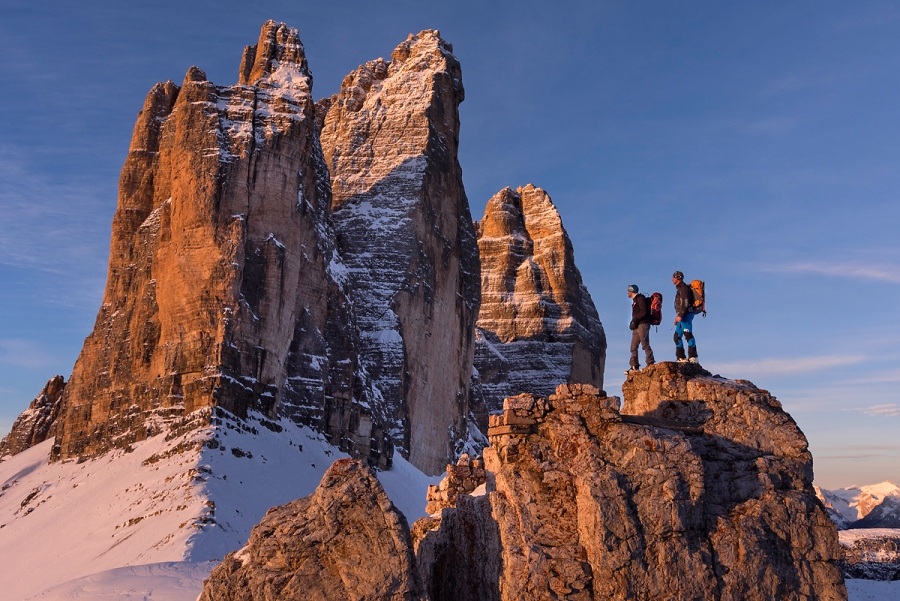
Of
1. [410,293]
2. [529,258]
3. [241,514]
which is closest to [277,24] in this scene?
[410,293]

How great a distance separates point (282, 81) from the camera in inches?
2451

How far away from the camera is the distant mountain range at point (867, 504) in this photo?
8281 centimetres

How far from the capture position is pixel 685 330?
16.9 metres

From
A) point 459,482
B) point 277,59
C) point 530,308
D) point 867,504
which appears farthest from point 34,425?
point 867,504

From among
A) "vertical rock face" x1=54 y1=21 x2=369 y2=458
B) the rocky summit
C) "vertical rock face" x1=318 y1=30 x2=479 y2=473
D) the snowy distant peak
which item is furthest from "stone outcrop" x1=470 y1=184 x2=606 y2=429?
the rocky summit

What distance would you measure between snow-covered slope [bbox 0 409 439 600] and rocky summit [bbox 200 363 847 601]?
72.0 ft

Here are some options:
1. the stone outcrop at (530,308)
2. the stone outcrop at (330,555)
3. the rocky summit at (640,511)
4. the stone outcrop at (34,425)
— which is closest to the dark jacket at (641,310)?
the rocky summit at (640,511)

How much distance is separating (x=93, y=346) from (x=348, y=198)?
2602cm

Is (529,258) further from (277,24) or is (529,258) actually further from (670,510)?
(670,510)

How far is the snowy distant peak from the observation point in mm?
62875

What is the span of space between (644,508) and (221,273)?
4368 centimetres

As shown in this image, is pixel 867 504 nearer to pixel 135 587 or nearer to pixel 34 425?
pixel 34 425

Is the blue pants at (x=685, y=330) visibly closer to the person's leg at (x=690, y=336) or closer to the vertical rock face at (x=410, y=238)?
the person's leg at (x=690, y=336)

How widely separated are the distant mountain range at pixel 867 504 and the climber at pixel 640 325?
2592 inches
